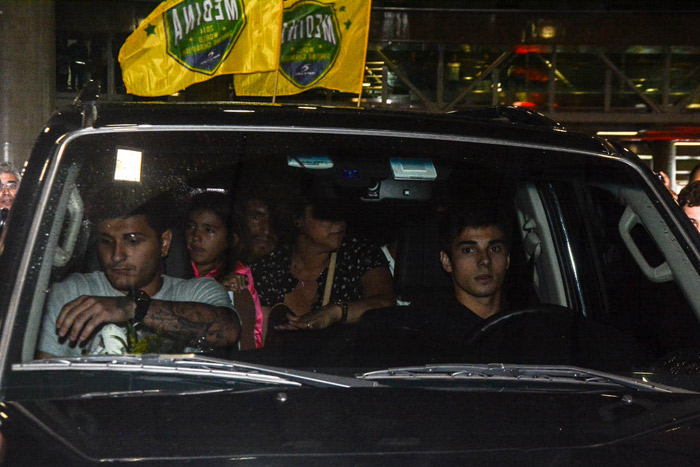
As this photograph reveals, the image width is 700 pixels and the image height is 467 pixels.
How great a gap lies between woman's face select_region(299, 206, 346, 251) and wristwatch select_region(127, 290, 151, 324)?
457mm

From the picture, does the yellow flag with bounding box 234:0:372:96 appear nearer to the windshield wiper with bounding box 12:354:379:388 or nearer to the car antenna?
the car antenna

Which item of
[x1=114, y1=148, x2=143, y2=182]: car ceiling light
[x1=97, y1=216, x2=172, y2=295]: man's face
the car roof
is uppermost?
the car roof

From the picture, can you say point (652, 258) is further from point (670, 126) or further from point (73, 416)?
point (670, 126)

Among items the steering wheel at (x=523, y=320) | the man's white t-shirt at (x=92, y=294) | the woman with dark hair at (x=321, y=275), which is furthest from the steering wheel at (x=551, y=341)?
the man's white t-shirt at (x=92, y=294)

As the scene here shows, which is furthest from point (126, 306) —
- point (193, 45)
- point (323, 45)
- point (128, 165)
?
point (323, 45)

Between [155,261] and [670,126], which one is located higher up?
[670,126]

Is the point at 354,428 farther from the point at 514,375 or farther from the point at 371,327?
the point at 371,327

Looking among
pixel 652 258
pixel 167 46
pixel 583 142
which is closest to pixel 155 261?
pixel 583 142

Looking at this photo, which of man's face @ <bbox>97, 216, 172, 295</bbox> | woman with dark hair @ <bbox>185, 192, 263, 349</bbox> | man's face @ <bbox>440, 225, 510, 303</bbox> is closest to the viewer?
man's face @ <bbox>97, 216, 172, 295</bbox>

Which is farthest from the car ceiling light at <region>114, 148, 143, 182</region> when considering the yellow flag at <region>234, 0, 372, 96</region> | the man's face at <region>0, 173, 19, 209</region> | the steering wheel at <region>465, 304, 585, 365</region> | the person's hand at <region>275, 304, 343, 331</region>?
the man's face at <region>0, 173, 19, 209</region>

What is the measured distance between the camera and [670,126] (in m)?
18.2

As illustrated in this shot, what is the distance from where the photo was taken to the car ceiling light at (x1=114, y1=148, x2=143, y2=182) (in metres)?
2.21

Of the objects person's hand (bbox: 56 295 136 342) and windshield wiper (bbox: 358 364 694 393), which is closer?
windshield wiper (bbox: 358 364 694 393)

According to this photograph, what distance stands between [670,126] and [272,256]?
663 inches
